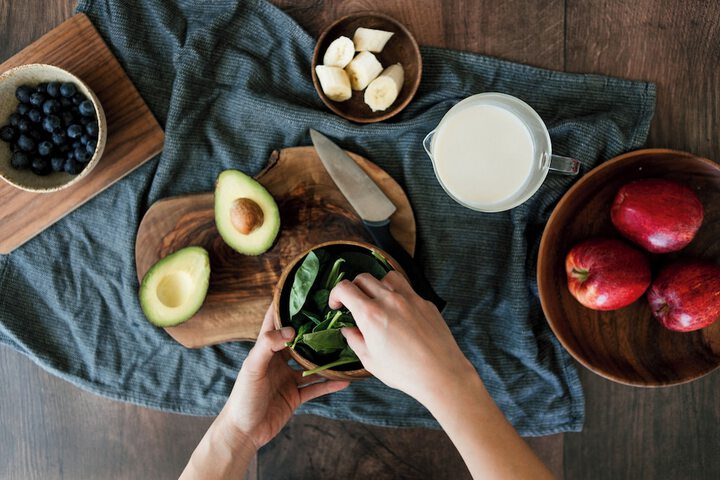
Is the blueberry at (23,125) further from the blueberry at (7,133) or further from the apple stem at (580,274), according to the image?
the apple stem at (580,274)

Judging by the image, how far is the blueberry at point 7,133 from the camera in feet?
3.29

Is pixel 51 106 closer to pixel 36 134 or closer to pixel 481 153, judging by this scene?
pixel 36 134

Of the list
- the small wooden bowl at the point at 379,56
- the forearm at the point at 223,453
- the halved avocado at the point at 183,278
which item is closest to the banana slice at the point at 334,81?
the small wooden bowl at the point at 379,56

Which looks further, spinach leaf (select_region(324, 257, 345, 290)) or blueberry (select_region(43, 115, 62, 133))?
blueberry (select_region(43, 115, 62, 133))

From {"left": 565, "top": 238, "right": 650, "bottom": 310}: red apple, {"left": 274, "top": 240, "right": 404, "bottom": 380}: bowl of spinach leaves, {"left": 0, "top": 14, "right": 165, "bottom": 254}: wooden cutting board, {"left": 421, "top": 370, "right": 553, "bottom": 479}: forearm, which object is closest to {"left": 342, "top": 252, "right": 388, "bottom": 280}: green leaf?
{"left": 274, "top": 240, "right": 404, "bottom": 380}: bowl of spinach leaves

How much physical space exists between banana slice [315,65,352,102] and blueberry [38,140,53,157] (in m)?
0.48

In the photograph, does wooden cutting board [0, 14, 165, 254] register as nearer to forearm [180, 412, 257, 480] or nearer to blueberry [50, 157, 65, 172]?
blueberry [50, 157, 65, 172]

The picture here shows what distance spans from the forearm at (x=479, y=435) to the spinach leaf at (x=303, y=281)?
0.78 ft

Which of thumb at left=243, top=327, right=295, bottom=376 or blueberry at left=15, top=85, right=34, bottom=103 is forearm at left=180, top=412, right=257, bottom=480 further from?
blueberry at left=15, top=85, right=34, bottom=103

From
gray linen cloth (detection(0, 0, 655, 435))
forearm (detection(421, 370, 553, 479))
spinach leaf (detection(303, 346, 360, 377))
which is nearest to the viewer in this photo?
forearm (detection(421, 370, 553, 479))

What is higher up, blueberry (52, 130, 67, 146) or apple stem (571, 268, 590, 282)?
blueberry (52, 130, 67, 146)

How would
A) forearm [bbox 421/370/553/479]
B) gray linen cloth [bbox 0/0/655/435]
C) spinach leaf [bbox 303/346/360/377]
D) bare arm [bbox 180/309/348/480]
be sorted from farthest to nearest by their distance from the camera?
gray linen cloth [bbox 0/0/655/435] < bare arm [bbox 180/309/348/480] < spinach leaf [bbox 303/346/360/377] < forearm [bbox 421/370/553/479]

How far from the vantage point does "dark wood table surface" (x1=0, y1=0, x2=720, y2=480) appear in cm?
104

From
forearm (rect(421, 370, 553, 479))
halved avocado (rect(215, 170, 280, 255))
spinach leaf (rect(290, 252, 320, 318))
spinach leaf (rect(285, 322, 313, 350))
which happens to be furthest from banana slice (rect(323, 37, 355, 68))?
forearm (rect(421, 370, 553, 479))
